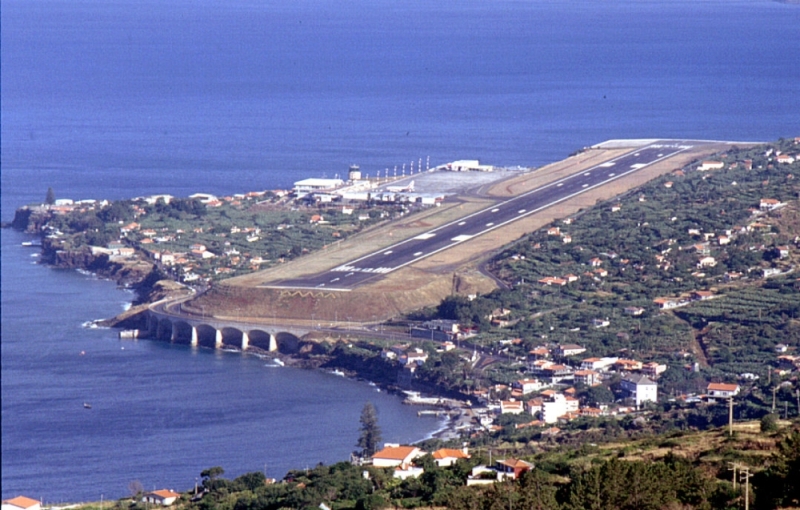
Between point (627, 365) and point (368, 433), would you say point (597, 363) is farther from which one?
point (368, 433)

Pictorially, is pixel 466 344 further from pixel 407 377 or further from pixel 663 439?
pixel 663 439

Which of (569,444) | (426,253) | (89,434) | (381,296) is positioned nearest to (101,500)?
(89,434)

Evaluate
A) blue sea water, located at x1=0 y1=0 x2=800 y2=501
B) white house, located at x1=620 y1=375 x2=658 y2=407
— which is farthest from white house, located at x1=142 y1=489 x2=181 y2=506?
white house, located at x1=620 y1=375 x2=658 y2=407

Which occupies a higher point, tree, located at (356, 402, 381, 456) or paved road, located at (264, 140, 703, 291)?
paved road, located at (264, 140, 703, 291)

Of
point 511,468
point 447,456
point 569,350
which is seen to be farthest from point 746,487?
point 569,350

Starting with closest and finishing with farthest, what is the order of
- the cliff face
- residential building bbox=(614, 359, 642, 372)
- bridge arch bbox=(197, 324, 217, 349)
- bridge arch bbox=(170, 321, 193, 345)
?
residential building bbox=(614, 359, 642, 372) → bridge arch bbox=(170, 321, 193, 345) → bridge arch bbox=(197, 324, 217, 349) → the cliff face

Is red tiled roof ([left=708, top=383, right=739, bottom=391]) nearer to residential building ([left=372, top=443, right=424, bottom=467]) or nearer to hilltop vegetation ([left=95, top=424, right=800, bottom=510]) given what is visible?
residential building ([left=372, top=443, right=424, bottom=467])
